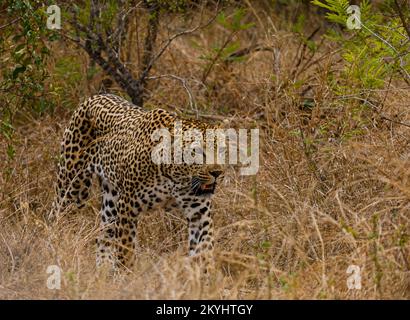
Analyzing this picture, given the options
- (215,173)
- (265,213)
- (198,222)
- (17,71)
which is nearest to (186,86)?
(17,71)

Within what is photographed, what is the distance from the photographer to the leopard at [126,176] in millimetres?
7340

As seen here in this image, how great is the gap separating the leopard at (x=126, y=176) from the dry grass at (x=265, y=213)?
171 millimetres

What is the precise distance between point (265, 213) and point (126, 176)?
159cm

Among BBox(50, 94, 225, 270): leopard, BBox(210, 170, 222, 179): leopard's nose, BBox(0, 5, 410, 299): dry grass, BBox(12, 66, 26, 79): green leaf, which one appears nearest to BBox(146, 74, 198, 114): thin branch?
BBox(0, 5, 410, 299): dry grass

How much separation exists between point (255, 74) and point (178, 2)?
4.17 feet

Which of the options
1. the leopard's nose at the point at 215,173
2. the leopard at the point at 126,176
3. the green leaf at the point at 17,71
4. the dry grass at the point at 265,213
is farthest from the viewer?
the green leaf at the point at 17,71

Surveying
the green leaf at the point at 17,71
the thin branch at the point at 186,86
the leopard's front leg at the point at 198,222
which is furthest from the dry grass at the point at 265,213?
the green leaf at the point at 17,71

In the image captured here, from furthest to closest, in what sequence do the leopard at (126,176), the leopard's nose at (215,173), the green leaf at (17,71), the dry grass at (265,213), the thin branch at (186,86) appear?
the thin branch at (186,86), the green leaf at (17,71), the leopard at (126,176), the leopard's nose at (215,173), the dry grass at (265,213)

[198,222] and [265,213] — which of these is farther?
[198,222]

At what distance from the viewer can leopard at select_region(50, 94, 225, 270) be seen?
24.1 ft

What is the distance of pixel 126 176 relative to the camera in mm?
7703

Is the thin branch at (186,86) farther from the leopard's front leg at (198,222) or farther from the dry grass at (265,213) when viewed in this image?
the leopard's front leg at (198,222)

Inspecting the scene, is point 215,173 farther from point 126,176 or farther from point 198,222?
point 126,176
